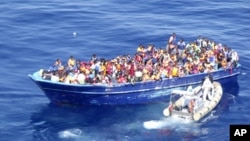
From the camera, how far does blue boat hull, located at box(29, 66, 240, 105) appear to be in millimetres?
45312

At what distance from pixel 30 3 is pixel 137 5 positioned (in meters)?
13.5

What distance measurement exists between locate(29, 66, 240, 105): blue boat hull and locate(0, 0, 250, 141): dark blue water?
602 millimetres

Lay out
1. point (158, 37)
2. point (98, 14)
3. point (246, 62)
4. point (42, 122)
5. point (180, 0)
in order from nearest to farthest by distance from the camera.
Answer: point (42, 122)
point (246, 62)
point (158, 37)
point (98, 14)
point (180, 0)

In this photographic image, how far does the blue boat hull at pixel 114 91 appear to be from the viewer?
45.3 m

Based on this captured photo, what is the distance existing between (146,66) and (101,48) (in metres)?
12.9

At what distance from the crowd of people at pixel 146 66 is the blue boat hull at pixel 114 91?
49 cm

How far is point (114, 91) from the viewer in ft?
151

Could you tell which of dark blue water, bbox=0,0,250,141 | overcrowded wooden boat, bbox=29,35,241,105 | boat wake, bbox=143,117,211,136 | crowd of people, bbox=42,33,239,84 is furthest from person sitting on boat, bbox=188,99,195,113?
crowd of people, bbox=42,33,239,84

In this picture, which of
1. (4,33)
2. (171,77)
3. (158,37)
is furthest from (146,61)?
(4,33)

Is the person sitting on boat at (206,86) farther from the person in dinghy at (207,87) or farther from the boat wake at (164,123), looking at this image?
the boat wake at (164,123)

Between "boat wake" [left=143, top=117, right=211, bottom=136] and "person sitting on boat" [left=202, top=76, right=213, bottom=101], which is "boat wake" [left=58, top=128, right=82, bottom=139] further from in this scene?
"person sitting on boat" [left=202, top=76, right=213, bottom=101]

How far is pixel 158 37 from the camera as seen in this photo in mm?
62781

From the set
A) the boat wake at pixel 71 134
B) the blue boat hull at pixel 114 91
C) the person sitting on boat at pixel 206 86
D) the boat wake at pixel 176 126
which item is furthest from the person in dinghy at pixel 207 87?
the boat wake at pixel 71 134

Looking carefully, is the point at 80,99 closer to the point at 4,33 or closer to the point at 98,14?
the point at 4,33
